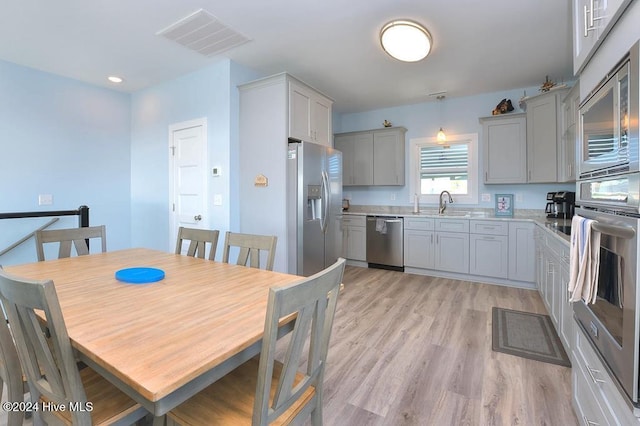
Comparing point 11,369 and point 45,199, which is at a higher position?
point 45,199

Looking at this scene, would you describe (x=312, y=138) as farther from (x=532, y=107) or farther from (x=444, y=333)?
(x=532, y=107)

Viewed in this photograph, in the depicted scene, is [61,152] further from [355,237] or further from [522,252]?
[522,252]

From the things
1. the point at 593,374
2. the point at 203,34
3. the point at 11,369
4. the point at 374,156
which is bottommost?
the point at 593,374

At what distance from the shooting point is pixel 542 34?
2809 millimetres

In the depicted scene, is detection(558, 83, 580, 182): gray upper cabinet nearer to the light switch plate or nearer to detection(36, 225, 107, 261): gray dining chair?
detection(36, 225, 107, 261): gray dining chair

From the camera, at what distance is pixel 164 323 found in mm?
1081

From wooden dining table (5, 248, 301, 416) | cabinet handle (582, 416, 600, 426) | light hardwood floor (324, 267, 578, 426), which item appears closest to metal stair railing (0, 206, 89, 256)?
wooden dining table (5, 248, 301, 416)

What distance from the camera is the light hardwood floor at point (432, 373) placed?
5.53 feet

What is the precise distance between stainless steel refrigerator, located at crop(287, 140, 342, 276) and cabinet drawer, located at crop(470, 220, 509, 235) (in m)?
1.92

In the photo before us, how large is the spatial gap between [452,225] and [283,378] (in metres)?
3.86

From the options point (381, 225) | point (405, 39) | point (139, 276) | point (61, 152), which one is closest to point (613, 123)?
point (405, 39)

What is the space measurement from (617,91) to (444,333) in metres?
2.17

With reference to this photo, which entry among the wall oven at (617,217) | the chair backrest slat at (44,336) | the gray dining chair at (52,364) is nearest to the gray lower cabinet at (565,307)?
the wall oven at (617,217)

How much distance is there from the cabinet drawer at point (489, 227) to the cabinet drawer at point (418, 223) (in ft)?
A: 1.80
